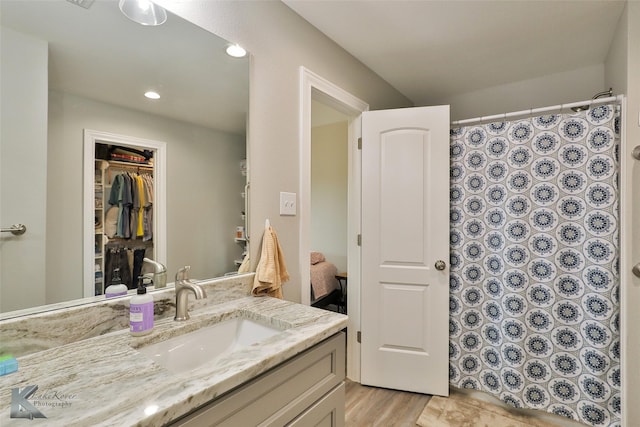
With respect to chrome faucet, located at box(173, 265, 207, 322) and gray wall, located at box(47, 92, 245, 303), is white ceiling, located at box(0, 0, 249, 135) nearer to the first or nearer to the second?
gray wall, located at box(47, 92, 245, 303)

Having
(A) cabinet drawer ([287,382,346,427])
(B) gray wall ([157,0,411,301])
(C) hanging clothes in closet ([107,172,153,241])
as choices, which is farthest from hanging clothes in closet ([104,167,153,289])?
(A) cabinet drawer ([287,382,346,427])

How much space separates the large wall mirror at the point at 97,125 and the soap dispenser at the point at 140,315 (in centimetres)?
18

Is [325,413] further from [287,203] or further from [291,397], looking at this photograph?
[287,203]

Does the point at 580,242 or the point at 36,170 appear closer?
the point at 36,170

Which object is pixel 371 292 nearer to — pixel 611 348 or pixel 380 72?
pixel 611 348

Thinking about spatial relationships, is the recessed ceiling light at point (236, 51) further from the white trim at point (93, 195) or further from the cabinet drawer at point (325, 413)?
the cabinet drawer at point (325, 413)

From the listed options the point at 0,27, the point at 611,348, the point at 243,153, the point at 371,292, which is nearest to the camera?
the point at 0,27

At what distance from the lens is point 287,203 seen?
5.29ft

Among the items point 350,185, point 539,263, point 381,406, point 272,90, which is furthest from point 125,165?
point 539,263

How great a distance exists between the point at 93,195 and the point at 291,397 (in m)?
0.88

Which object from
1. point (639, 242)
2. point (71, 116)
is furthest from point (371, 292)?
point (71, 116)

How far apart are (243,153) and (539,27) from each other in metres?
1.95

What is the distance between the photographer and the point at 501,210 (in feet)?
6.32

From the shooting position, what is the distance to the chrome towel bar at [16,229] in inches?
32.1
